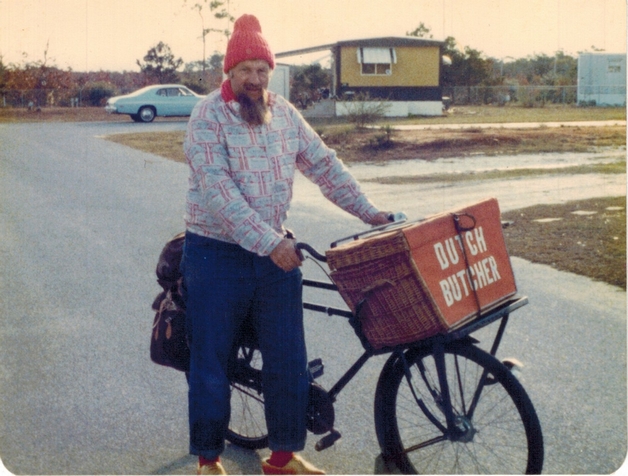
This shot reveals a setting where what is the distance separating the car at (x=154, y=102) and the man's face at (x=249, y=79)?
3278cm

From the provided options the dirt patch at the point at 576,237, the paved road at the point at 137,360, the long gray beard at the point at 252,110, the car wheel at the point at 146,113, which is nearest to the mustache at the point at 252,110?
the long gray beard at the point at 252,110

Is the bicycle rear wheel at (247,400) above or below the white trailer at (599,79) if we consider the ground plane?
below

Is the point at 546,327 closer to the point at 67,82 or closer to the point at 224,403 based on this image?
the point at 224,403

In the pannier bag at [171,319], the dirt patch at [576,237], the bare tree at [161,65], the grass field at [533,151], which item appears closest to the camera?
the pannier bag at [171,319]

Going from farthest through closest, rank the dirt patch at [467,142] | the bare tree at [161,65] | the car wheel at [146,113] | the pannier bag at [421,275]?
the bare tree at [161,65], the car wheel at [146,113], the dirt patch at [467,142], the pannier bag at [421,275]

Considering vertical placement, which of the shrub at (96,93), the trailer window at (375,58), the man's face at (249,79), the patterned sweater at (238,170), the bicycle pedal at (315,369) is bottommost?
the bicycle pedal at (315,369)

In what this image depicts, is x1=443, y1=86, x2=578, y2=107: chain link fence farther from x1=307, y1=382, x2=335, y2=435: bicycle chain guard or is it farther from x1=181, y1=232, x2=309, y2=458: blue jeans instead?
x1=181, y1=232, x2=309, y2=458: blue jeans

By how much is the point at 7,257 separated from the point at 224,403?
19.2ft

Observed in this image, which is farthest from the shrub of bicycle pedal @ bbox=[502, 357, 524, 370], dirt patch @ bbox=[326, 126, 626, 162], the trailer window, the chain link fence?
bicycle pedal @ bbox=[502, 357, 524, 370]

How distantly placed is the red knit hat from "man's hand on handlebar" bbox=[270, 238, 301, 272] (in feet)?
2.45

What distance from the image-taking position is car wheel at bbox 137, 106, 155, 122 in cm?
3588

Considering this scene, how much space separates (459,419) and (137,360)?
270 cm

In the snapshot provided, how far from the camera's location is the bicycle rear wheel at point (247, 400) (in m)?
3.76

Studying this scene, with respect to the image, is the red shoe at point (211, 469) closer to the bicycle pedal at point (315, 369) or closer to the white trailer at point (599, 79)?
the bicycle pedal at point (315, 369)
